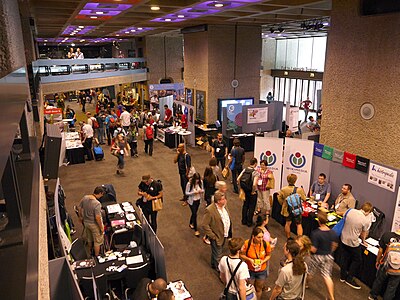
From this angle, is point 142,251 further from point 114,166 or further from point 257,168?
point 114,166

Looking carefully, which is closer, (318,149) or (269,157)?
(318,149)

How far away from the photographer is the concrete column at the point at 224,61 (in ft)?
44.7

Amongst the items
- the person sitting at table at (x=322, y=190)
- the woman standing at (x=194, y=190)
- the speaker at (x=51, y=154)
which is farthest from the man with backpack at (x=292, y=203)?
the speaker at (x=51, y=154)

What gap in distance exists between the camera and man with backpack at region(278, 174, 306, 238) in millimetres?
6023

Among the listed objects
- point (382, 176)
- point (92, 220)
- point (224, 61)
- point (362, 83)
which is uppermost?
point (224, 61)

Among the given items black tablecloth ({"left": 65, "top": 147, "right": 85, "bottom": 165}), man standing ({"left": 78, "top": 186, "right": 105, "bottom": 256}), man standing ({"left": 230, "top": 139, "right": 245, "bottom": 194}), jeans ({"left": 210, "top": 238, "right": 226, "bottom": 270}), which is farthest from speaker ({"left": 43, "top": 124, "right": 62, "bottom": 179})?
black tablecloth ({"left": 65, "top": 147, "right": 85, "bottom": 165})

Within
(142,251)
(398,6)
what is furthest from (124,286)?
(398,6)

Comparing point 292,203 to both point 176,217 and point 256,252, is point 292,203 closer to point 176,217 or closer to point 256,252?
point 256,252

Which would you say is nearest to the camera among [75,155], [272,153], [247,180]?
[247,180]

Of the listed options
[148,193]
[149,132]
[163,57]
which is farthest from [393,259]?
[163,57]

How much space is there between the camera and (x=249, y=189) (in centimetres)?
684

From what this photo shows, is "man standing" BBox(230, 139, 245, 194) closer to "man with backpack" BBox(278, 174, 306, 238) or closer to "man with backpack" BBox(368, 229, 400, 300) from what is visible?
"man with backpack" BBox(278, 174, 306, 238)

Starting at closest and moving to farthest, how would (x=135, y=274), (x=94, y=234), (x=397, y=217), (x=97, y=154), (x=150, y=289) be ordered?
(x=150, y=289)
(x=135, y=274)
(x=94, y=234)
(x=397, y=217)
(x=97, y=154)

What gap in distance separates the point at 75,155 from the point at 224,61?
22.6 feet
